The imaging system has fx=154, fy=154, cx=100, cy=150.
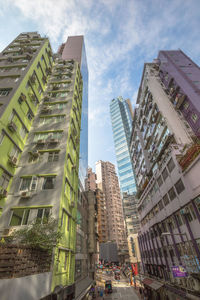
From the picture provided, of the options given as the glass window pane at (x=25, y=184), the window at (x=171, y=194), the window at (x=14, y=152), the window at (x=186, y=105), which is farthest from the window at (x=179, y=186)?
the window at (x=14, y=152)

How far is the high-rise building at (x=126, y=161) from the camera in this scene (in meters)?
61.1

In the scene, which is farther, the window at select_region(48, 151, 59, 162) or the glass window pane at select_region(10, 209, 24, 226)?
the window at select_region(48, 151, 59, 162)

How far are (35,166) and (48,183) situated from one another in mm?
2804

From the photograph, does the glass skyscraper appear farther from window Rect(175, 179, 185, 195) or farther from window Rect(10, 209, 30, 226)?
window Rect(10, 209, 30, 226)

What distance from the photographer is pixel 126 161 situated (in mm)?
78188

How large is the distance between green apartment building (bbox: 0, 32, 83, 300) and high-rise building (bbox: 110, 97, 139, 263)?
44.8m

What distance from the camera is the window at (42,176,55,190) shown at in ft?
52.2

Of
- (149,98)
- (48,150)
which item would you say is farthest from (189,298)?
(149,98)

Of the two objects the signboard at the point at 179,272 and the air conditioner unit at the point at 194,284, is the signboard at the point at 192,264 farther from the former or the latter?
the signboard at the point at 179,272

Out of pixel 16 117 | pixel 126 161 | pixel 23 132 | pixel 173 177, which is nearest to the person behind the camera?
pixel 16 117

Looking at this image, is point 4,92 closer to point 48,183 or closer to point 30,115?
point 30,115

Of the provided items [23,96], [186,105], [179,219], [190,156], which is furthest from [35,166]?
[186,105]

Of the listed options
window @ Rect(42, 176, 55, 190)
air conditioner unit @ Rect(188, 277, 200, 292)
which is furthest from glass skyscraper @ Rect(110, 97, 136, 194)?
window @ Rect(42, 176, 55, 190)

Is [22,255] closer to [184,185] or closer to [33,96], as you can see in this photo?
[184,185]
